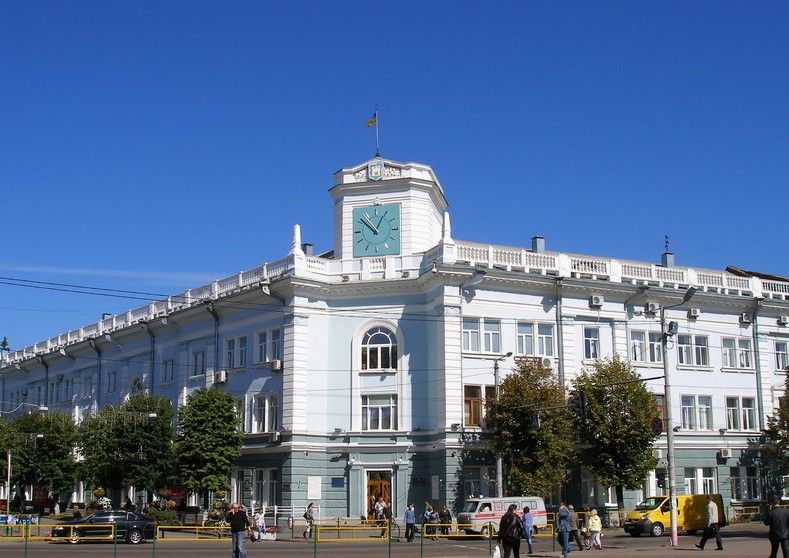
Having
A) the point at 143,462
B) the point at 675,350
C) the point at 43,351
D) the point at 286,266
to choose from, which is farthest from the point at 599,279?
the point at 43,351

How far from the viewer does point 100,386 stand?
67250mm

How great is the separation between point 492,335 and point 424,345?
3.39 meters

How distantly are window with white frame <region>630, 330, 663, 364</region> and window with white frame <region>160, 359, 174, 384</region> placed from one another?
2691 centimetres

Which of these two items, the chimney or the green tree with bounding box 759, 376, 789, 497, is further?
the chimney

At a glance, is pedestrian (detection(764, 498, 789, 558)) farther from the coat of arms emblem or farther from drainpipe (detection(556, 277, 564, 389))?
the coat of arms emblem

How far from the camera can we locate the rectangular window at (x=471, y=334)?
47531 millimetres

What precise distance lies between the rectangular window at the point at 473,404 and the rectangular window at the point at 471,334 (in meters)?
1.88

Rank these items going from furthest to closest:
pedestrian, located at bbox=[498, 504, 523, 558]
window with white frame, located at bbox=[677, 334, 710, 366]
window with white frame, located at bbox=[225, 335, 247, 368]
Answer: window with white frame, located at bbox=[677, 334, 710, 366] < window with white frame, located at bbox=[225, 335, 247, 368] < pedestrian, located at bbox=[498, 504, 523, 558]

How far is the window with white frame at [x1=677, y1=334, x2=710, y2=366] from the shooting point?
53000 millimetres

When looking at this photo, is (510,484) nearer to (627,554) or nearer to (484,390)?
(484,390)

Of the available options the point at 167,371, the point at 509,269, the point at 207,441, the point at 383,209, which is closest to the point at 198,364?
the point at 167,371

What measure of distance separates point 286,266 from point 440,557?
22.9 metres

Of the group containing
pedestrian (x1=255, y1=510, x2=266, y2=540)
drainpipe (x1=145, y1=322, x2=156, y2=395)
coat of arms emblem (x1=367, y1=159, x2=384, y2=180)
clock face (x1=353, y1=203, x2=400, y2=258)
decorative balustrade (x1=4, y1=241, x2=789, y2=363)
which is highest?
coat of arms emblem (x1=367, y1=159, x2=384, y2=180)

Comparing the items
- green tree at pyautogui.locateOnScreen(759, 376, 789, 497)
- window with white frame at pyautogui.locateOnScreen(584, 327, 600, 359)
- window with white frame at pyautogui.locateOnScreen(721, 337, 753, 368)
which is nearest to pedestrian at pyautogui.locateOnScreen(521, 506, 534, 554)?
window with white frame at pyautogui.locateOnScreen(584, 327, 600, 359)
